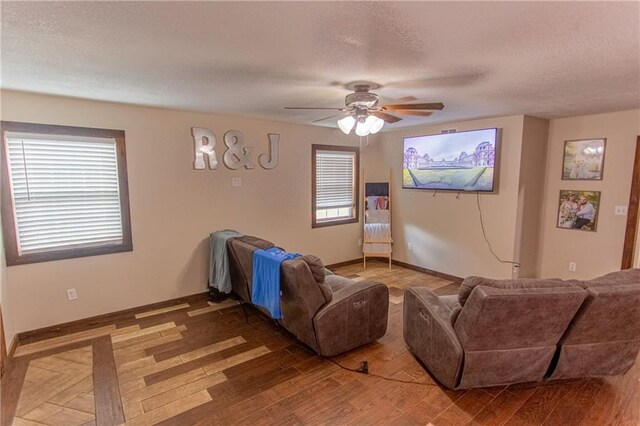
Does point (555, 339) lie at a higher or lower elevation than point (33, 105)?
lower

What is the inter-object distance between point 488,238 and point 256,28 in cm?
412

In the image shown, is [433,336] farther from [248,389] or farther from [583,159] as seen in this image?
[583,159]

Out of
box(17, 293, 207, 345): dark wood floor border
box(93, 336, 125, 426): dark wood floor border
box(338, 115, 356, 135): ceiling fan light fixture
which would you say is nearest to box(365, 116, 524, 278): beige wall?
box(338, 115, 356, 135): ceiling fan light fixture

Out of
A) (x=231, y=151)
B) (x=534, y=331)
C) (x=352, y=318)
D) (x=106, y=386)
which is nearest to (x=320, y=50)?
(x=352, y=318)

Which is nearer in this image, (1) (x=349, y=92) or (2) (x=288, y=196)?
(1) (x=349, y=92)

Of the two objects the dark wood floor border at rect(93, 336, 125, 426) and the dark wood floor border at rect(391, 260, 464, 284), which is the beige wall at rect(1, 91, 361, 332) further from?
the dark wood floor border at rect(391, 260, 464, 284)

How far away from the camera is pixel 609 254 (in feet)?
13.4

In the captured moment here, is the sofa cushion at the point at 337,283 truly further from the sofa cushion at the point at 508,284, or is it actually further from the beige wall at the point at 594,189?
the beige wall at the point at 594,189

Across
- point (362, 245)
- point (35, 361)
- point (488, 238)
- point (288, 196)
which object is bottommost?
point (35, 361)

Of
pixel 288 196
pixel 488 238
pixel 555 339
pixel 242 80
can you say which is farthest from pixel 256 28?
pixel 488 238

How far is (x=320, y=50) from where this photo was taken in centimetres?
203

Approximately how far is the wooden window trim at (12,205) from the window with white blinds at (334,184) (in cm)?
262

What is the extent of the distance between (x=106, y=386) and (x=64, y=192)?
196cm

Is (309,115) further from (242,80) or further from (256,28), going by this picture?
(256,28)
